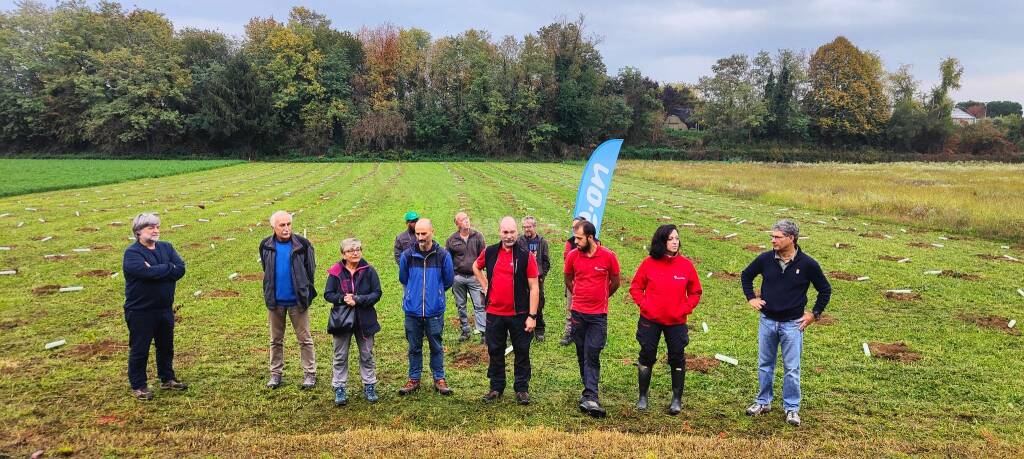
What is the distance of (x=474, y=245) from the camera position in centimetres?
853

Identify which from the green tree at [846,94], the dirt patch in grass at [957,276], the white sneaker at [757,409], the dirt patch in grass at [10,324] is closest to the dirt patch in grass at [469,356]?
the white sneaker at [757,409]

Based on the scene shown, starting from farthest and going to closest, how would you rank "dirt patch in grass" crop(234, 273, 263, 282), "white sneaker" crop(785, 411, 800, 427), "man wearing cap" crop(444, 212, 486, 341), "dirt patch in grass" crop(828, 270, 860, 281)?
"dirt patch in grass" crop(828, 270, 860, 281), "dirt patch in grass" crop(234, 273, 263, 282), "man wearing cap" crop(444, 212, 486, 341), "white sneaker" crop(785, 411, 800, 427)

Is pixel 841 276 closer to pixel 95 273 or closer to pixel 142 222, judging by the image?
pixel 142 222

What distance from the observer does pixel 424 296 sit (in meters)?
6.54

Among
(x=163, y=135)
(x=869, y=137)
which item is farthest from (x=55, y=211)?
(x=869, y=137)

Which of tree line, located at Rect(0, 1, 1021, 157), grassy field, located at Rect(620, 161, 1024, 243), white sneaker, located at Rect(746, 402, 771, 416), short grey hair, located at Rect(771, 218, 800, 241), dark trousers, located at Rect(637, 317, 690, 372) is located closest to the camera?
short grey hair, located at Rect(771, 218, 800, 241)

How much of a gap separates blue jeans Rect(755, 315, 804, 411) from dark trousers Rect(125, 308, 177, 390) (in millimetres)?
6571

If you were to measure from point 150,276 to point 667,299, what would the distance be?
215 inches

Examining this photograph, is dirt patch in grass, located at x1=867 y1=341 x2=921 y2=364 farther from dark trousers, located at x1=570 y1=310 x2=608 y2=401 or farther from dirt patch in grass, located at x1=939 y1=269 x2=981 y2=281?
dirt patch in grass, located at x1=939 y1=269 x2=981 y2=281

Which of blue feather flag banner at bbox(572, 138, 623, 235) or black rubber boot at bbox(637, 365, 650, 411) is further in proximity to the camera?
blue feather flag banner at bbox(572, 138, 623, 235)

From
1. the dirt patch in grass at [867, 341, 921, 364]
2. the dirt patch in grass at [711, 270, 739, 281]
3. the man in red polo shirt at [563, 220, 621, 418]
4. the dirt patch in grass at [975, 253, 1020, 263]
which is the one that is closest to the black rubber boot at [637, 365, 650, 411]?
the man in red polo shirt at [563, 220, 621, 418]

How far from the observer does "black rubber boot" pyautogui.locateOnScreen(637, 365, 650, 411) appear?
6.24m

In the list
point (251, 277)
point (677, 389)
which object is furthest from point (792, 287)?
point (251, 277)

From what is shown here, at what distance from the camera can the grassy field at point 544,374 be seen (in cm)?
545
